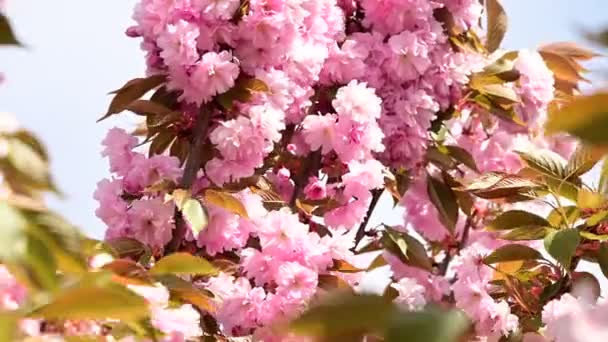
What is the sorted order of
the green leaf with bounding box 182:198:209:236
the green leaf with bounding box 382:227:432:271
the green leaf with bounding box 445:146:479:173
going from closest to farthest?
the green leaf with bounding box 182:198:209:236
the green leaf with bounding box 382:227:432:271
the green leaf with bounding box 445:146:479:173

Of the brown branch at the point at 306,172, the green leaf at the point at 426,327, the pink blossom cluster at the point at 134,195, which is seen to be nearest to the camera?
the green leaf at the point at 426,327

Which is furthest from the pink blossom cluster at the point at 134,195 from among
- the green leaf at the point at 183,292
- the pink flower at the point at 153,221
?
the green leaf at the point at 183,292

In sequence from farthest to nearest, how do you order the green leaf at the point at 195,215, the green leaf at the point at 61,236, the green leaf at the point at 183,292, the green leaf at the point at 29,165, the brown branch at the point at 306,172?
the brown branch at the point at 306,172 < the green leaf at the point at 195,215 < the green leaf at the point at 183,292 < the green leaf at the point at 29,165 < the green leaf at the point at 61,236

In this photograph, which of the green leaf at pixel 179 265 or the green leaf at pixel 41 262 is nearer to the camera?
the green leaf at pixel 41 262

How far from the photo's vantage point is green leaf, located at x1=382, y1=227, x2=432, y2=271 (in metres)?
2.13

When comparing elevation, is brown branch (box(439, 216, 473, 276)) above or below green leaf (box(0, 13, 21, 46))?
below

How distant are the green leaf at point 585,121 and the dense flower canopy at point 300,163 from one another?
1032 mm

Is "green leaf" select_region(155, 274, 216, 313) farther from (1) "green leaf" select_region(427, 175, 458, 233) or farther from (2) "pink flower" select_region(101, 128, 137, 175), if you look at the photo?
(1) "green leaf" select_region(427, 175, 458, 233)

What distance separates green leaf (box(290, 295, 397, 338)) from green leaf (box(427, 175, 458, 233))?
5.99 ft

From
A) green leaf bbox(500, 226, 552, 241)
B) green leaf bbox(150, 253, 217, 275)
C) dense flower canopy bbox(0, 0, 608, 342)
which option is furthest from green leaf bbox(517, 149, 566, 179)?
green leaf bbox(150, 253, 217, 275)

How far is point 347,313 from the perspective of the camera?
0.42 m

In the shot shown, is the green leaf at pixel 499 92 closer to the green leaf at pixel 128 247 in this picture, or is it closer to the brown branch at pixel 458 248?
the brown branch at pixel 458 248

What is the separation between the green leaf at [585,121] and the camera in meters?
0.42

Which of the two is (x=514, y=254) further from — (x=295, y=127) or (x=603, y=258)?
(x=295, y=127)
